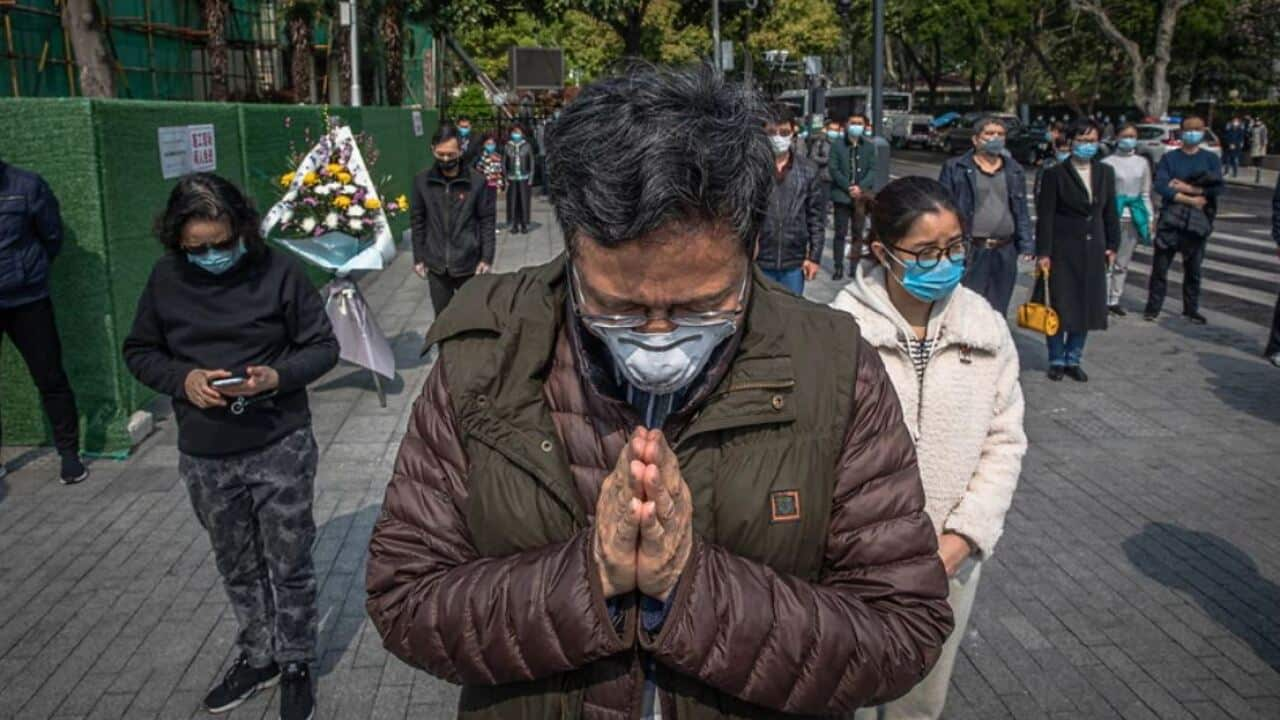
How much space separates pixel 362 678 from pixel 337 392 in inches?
185

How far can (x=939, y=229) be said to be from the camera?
3.24 m

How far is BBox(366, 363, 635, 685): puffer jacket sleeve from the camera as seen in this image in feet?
5.67

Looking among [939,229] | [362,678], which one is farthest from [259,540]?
[939,229]

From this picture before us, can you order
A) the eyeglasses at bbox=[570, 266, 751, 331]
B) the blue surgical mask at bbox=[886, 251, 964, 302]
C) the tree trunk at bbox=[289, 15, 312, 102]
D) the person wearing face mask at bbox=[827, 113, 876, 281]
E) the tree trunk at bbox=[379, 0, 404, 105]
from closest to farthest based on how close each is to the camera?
the eyeglasses at bbox=[570, 266, 751, 331] → the blue surgical mask at bbox=[886, 251, 964, 302] → the person wearing face mask at bbox=[827, 113, 876, 281] → the tree trunk at bbox=[379, 0, 404, 105] → the tree trunk at bbox=[289, 15, 312, 102]

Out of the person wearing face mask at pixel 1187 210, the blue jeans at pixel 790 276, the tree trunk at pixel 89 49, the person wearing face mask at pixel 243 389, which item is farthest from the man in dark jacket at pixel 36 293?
the tree trunk at pixel 89 49

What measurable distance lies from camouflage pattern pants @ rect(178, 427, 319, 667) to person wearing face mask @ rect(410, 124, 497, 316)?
15.0 feet

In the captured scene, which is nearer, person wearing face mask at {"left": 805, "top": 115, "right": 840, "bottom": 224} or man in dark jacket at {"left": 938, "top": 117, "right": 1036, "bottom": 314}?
man in dark jacket at {"left": 938, "top": 117, "right": 1036, "bottom": 314}

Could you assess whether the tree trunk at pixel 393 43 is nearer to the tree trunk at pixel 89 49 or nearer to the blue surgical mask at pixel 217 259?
the tree trunk at pixel 89 49

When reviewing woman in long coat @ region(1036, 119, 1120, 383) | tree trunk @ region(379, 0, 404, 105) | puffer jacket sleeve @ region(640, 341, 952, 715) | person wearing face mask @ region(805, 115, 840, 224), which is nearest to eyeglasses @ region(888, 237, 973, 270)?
puffer jacket sleeve @ region(640, 341, 952, 715)

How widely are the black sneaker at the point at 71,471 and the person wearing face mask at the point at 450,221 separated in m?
2.88

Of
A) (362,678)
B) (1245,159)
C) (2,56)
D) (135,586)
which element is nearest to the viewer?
(362,678)

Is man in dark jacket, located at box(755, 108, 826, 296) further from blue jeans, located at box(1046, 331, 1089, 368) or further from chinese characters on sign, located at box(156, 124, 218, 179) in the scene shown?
chinese characters on sign, located at box(156, 124, 218, 179)

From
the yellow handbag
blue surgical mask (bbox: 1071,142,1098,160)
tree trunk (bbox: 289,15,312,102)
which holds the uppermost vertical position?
tree trunk (bbox: 289,15,312,102)

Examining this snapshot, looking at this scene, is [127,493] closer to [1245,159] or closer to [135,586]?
[135,586]
